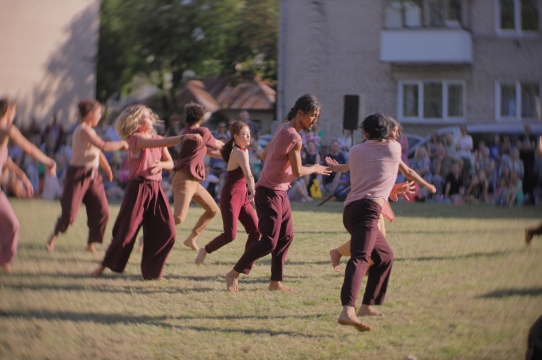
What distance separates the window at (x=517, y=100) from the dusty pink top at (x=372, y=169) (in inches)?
908

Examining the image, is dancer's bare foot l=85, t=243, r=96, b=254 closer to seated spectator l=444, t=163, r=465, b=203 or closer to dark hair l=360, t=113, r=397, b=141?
dark hair l=360, t=113, r=397, b=141

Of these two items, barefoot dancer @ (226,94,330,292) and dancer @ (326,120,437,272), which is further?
barefoot dancer @ (226,94,330,292)

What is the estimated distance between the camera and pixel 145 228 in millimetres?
8680

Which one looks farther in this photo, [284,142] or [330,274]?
[330,274]

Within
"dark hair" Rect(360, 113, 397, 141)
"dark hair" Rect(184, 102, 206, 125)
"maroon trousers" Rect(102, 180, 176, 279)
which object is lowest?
"maroon trousers" Rect(102, 180, 176, 279)

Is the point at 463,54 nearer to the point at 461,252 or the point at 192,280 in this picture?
the point at 461,252

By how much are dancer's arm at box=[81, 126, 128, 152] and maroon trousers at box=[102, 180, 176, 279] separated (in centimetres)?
40

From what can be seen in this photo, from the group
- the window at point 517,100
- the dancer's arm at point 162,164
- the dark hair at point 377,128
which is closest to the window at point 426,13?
the window at point 517,100

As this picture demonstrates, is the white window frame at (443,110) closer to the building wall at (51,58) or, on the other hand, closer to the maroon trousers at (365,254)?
the building wall at (51,58)

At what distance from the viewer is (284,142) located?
290 inches

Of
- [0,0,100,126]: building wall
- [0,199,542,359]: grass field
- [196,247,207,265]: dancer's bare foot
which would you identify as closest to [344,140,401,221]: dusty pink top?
[0,199,542,359]: grass field

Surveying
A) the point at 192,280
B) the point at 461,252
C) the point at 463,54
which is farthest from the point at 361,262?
the point at 463,54

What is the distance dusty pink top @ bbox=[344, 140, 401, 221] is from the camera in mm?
6609

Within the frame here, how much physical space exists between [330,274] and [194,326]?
2.94m
